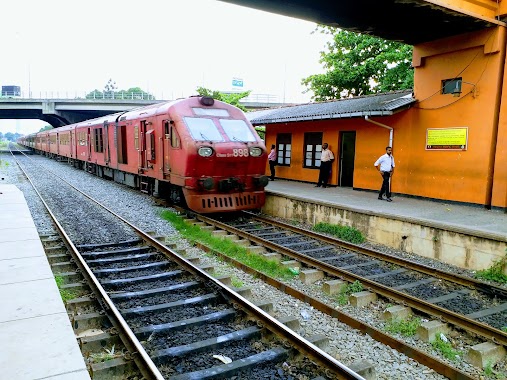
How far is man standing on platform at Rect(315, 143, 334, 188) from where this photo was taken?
13.6 m

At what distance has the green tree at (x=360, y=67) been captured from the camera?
825 inches

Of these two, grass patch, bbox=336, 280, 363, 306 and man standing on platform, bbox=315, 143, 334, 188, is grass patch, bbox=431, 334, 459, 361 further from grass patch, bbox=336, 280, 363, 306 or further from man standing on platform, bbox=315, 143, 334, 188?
man standing on platform, bbox=315, 143, 334, 188

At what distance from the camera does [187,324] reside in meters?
4.37

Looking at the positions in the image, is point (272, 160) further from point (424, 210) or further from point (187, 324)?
point (187, 324)

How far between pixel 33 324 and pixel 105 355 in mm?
762

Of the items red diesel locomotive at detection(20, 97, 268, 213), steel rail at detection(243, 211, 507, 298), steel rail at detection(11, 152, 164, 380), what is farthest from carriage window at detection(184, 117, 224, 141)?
steel rail at detection(11, 152, 164, 380)

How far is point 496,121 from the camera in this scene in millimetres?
9773

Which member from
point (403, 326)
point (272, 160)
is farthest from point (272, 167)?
point (403, 326)

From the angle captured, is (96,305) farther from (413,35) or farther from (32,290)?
(413,35)

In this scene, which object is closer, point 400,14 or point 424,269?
point 424,269

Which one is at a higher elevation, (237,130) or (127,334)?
(237,130)

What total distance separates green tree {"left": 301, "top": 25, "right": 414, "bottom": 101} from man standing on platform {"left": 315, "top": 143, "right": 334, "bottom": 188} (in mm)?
9611

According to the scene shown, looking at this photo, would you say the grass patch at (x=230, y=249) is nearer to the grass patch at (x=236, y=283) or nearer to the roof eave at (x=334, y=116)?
the grass patch at (x=236, y=283)

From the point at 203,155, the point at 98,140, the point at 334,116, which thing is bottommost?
the point at 203,155
